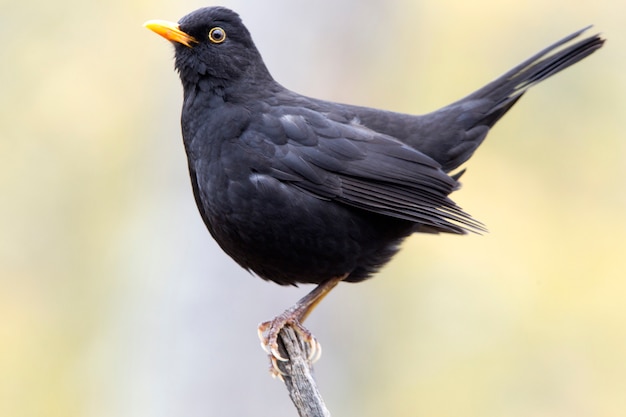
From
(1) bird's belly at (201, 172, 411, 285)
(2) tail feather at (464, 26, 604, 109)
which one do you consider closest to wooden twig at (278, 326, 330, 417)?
(1) bird's belly at (201, 172, 411, 285)

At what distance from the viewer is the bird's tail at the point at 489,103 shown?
20.5 feet

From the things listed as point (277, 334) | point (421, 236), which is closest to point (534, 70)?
point (277, 334)

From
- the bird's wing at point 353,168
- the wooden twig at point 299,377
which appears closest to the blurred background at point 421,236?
the bird's wing at point 353,168

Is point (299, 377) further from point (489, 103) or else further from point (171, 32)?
point (489, 103)

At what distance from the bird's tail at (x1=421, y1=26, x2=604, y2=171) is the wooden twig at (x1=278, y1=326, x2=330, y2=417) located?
1.51 metres

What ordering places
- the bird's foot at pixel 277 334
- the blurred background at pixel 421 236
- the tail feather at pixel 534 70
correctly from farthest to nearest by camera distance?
the blurred background at pixel 421 236
the tail feather at pixel 534 70
the bird's foot at pixel 277 334

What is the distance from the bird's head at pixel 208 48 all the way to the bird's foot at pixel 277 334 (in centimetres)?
139

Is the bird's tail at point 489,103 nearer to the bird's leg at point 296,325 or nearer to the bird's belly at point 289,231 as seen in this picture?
the bird's belly at point 289,231

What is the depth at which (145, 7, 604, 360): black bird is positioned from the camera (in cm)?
548

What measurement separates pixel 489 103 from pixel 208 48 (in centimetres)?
180

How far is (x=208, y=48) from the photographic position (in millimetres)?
5887

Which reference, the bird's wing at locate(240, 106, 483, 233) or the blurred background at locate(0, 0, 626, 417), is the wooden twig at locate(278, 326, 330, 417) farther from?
the blurred background at locate(0, 0, 626, 417)

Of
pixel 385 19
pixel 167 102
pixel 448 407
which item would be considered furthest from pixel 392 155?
pixel 448 407

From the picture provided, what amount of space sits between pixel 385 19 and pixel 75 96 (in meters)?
3.02
